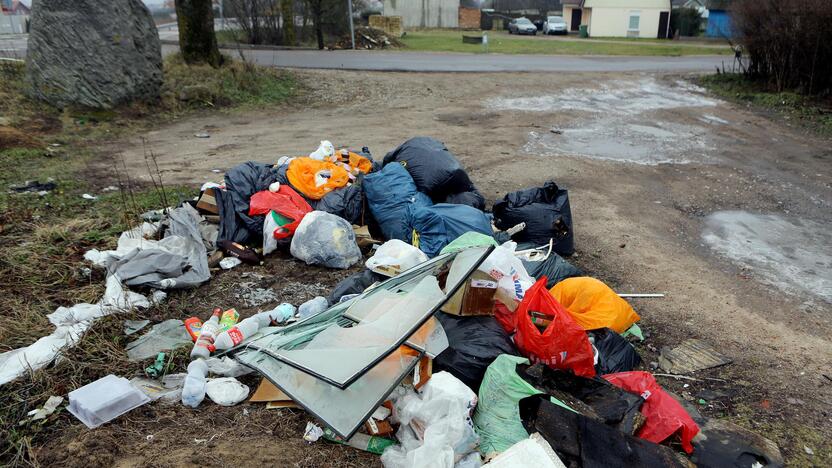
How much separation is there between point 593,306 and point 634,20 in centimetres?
3361

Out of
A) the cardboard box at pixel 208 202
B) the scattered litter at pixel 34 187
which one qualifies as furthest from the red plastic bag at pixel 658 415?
the scattered litter at pixel 34 187

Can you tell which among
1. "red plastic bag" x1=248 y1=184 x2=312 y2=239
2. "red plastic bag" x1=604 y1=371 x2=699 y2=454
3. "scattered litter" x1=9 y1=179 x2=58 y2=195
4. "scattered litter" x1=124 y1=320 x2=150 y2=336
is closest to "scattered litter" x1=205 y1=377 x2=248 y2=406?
"scattered litter" x1=124 y1=320 x2=150 y2=336

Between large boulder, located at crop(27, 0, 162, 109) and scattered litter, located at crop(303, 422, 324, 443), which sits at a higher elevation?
large boulder, located at crop(27, 0, 162, 109)

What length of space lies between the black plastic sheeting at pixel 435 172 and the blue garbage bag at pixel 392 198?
0.31 ft

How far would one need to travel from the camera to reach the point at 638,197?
6188 mm

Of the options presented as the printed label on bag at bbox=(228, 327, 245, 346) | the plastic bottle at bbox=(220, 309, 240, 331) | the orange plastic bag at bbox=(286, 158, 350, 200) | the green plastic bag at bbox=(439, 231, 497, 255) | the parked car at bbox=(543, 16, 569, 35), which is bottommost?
the plastic bottle at bbox=(220, 309, 240, 331)

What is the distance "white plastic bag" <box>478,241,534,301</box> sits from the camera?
3.40m

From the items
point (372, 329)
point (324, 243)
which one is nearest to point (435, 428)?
point (372, 329)

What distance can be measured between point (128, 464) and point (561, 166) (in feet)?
19.4

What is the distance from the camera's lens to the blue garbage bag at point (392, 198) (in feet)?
15.9

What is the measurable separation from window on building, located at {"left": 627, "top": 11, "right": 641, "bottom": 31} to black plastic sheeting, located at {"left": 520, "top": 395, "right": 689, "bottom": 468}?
34.7 metres

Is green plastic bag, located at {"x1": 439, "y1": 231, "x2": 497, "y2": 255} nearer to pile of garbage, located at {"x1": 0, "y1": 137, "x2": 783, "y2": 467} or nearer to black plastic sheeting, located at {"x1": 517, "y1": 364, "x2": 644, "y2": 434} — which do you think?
pile of garbage, located at {"x1": 0, "y1": 137, "x2": 783, "y2": 467}

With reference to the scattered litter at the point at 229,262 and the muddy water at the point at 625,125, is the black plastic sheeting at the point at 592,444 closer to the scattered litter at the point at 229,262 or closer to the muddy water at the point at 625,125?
the scattered litter at the point at 229,262

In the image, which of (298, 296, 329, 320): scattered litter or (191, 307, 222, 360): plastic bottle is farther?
(298, 296, 329, 320): scattered litter
